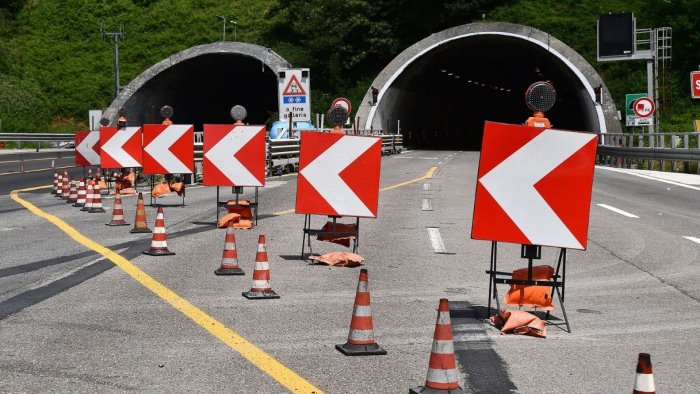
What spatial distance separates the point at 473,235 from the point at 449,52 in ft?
→ 167

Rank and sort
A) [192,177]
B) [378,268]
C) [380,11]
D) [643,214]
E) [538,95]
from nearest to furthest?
[538,95] → [378,268] → [643,214] → [192,177] → [380,11]

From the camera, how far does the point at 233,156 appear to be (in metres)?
16.3

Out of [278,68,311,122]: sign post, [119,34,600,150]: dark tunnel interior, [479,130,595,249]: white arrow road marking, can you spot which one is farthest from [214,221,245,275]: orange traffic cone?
[119,34,600,150]: dark tunnel interior

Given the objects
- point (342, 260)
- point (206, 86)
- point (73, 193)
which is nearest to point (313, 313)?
point (342, 260)

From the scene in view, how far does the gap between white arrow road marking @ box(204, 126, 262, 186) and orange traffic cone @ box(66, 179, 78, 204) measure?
7.16m

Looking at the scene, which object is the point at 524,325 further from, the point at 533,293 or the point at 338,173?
the point at 338,173

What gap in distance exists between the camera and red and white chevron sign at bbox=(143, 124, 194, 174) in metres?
19.8

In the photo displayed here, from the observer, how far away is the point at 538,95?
945 cm

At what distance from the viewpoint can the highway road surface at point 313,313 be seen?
6.39 metres

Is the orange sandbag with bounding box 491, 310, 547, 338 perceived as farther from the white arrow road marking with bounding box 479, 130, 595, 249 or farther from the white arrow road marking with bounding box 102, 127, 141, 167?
the white arrow road marking with bounding box 102, 127, 141, 167

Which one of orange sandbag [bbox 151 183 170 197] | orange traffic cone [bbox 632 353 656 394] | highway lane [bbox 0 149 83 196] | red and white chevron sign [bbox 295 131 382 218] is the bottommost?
highway lane [bbox 0 149 83 196]

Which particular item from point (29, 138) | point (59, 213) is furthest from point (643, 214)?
point (29, 138)

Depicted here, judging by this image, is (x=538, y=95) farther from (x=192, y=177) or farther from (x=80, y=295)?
(x=192, y=177)

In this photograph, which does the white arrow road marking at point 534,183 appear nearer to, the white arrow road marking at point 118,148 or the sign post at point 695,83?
the white arrow road marking at point 118,148
